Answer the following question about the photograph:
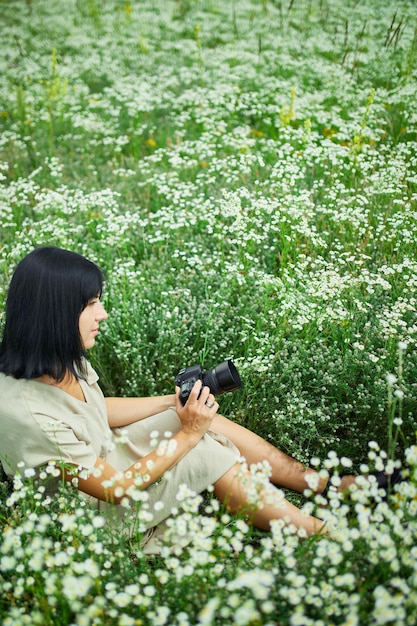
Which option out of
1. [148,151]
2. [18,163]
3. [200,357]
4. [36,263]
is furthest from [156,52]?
[36,263]

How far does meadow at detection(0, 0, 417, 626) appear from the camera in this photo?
168 centimetres

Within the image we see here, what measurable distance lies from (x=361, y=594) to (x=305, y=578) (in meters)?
0.16

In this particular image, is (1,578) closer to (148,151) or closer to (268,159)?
(268,159)

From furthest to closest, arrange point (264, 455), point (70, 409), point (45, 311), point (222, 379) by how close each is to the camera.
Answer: point (264, 455) < point (222, 379) < point (70, 409) < point (45, 311)

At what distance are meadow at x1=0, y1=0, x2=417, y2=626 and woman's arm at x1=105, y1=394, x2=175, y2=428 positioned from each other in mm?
265

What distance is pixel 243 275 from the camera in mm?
3221

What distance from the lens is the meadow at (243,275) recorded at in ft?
5.52

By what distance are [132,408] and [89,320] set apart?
22.1 inches

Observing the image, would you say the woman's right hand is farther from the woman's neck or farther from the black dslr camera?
the woman's neck

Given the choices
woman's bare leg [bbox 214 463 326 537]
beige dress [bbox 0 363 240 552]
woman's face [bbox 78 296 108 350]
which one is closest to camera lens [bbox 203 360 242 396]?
beige dress [bbox 0 363 240 552]

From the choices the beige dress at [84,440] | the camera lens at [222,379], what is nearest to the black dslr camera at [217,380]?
the camera lens at [222,379]

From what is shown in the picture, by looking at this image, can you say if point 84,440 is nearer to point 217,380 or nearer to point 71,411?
point 71,411

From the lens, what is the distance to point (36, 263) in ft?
7.02

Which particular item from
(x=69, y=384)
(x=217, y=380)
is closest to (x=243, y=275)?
(x=217, y=380)
